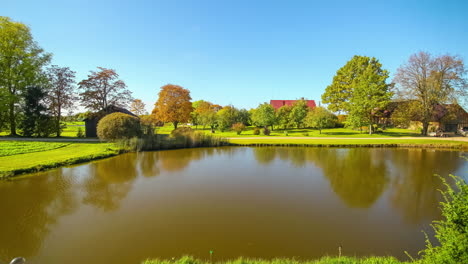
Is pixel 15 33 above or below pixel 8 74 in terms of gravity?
above

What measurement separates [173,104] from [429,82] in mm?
36025

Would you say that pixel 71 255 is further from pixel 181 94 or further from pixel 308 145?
pixel 181 94

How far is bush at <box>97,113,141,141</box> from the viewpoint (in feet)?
55.3

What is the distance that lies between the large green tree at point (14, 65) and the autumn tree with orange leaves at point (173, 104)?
1478 centimetres

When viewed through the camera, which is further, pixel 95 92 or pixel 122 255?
pixel 95 92

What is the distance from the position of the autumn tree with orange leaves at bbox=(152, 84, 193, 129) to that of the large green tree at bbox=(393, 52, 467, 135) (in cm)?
3138

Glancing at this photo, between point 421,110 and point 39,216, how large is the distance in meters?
38.2

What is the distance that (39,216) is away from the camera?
575cm

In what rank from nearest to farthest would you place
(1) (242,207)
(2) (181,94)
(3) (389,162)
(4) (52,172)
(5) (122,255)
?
1. (5) (122,255)
2. (1) (242,207)
3. (4) (52,172)
4. (3) (389,162)
5. (2) (181,94)

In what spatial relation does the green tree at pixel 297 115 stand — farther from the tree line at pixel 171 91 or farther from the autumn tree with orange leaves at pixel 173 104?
the autumn tree with orange leaves at pixel 173 104

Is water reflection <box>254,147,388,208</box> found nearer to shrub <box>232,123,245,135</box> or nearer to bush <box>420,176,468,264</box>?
bush <box>420,176,468,264</box>

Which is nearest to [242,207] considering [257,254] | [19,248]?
[257,254]

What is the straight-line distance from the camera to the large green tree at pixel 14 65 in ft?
73.3

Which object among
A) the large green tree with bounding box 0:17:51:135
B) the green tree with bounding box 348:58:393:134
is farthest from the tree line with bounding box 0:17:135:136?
the green tree with bounding box 348:58:393:134
